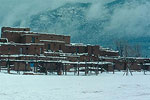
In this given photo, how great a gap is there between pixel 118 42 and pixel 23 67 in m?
Result: 63.4

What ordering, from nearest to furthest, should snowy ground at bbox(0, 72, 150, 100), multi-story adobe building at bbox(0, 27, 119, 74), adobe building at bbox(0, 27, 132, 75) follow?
snowy ground at bbox(0, 72, 150, 100)
adobe building at bbox(0, 27, 132, 75)
multi-story adobe building at bbox(0, 27, 119, 74)

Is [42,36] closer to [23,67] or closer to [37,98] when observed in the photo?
[23,67]

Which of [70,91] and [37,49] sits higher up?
[37,49]

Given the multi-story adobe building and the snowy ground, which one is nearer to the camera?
the snowy ground

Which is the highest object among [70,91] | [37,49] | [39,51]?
[37,49]

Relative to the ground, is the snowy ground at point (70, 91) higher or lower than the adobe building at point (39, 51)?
lower

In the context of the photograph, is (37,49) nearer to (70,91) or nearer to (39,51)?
(39,51)

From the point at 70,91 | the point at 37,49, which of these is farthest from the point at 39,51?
the point at 70,91

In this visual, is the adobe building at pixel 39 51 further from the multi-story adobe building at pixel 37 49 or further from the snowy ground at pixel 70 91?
the snowy ground at pixel 70 91

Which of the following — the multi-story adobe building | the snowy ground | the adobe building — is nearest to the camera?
the snowy ground

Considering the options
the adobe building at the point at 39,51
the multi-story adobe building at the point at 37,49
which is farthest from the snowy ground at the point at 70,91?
the multi-story adobe building at the point at 37,49

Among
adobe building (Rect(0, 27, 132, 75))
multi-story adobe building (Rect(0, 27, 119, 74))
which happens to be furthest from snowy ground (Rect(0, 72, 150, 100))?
multi-story adobe building (Rect(0, 27, 119, 74))

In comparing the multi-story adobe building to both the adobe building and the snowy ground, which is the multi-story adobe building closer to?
the adobe building

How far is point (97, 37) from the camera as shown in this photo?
7633 inches
